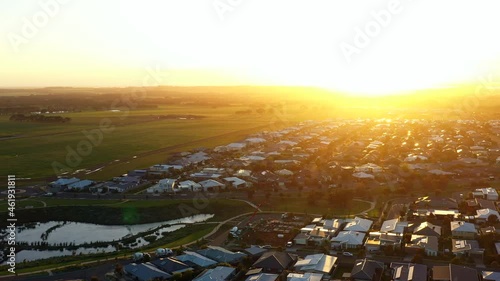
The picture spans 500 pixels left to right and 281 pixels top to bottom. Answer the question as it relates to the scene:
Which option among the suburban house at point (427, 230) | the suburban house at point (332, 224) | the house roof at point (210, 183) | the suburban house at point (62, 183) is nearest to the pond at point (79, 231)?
the house roof at point (210, 183)

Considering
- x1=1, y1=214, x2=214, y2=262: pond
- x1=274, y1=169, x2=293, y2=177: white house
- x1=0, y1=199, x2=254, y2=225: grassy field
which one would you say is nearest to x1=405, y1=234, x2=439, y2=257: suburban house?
x1=0, y1=199, x2=254, y2=225: grassy field

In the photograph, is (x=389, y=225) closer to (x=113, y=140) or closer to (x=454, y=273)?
(x=454, y=273)

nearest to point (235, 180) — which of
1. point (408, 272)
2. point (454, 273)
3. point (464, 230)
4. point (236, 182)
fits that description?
point (236, 182)

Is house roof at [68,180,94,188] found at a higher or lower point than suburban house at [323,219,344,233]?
lower

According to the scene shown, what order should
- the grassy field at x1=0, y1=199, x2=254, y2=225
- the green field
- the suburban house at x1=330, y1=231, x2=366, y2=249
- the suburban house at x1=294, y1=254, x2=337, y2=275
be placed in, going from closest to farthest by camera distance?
the suburban house at x1=294, y1=254, x2=337, y2=275 → the suburban house at x1=330, y1=231, x2=366, y2=249 → the grassy field at x1=0, y1=199, x2=254, y2=225 → the green field

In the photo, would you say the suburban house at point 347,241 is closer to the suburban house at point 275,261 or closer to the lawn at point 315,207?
the suburban house at point 275,261

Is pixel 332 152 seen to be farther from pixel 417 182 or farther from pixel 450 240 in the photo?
pixel 450 240

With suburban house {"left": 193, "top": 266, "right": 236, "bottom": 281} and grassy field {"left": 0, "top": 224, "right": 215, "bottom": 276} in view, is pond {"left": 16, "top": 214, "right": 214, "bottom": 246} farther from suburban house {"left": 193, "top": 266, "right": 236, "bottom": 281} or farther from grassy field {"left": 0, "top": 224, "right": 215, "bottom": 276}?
suburban house {"left": 193, "top": 266, "right": 236, "bottom": 281}
